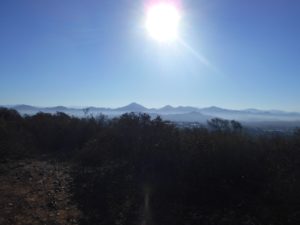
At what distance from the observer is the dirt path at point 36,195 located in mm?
7441

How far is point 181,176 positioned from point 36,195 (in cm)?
361

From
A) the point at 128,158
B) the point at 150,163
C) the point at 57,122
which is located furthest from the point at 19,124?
the point at 150,163

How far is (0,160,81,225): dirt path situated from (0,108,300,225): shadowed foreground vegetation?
337mm

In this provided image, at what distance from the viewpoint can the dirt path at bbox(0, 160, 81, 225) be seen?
744 cm

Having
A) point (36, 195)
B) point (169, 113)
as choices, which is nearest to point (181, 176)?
point (36, 195)

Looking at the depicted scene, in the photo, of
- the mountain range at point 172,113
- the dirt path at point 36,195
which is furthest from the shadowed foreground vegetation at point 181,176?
the mountain range at point 172,113

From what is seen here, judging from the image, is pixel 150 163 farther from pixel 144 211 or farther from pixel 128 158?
pixel 144 211

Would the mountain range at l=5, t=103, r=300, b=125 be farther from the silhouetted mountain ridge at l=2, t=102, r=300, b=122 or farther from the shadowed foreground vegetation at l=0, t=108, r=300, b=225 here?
the shadowed foreground vegetation at l=0, t=108, r=300, b=225

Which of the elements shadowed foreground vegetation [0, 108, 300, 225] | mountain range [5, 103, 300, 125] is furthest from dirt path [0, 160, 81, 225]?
mountain range [5, 103, 300, 125]

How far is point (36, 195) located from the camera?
911cm

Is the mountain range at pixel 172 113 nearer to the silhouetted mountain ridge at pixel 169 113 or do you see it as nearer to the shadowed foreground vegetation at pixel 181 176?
the silhouetted mountain ridge at pixel 169 113

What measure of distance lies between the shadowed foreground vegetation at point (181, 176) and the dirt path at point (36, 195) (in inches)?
13.3

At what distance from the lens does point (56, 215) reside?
25.2ft

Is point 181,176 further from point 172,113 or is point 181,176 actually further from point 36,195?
point 172,113
